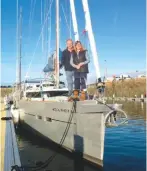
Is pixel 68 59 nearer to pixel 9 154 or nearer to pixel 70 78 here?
pixel 70 78

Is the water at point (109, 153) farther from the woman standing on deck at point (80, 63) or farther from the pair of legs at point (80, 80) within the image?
the woman standing on deck at point (80, 63)

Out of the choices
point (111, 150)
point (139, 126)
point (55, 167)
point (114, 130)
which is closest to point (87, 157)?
point (55, 167)

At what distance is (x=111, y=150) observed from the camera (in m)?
16.4

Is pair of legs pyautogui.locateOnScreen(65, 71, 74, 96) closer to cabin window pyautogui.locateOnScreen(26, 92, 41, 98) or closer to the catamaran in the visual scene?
the catamaran

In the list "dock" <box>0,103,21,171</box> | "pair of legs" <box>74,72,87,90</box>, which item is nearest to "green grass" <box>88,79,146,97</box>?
"pair of legs" <box>74,72,87,90</box>

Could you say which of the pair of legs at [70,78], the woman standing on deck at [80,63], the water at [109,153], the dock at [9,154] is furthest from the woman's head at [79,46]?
the dock at [9,154]

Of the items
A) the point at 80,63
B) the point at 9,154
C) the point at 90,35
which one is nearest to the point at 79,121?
the point at 80,63

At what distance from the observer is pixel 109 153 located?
615 inches

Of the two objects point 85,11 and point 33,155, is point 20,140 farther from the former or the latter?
point 85,11

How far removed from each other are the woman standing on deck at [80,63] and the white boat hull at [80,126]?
4.77ft

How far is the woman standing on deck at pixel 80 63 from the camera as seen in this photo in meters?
14.6

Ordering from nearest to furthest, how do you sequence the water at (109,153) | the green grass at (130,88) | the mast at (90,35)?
the water at (109,153)
the mast at (90,35)
the green grass at (130,88)

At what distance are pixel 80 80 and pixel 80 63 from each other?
98 cm

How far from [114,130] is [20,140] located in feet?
26.3
